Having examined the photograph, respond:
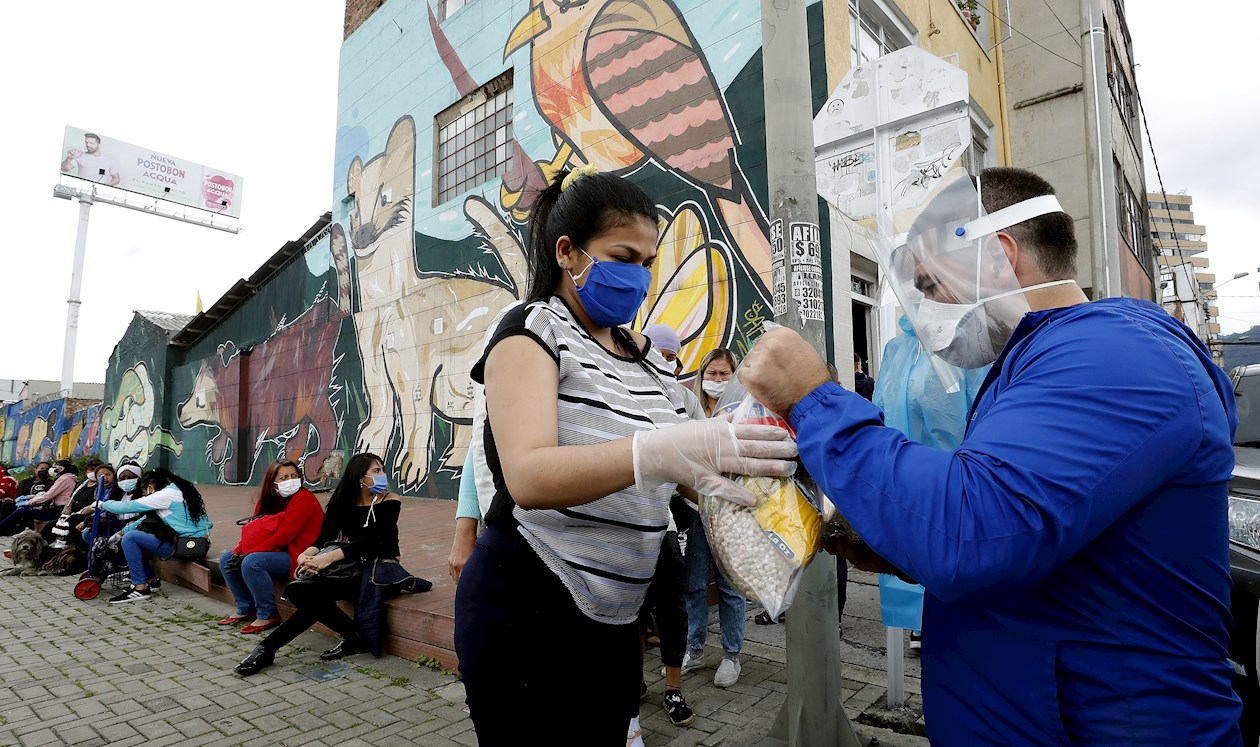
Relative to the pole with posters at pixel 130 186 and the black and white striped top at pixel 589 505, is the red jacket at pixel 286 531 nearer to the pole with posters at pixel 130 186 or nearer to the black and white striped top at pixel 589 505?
the black and white striped top at pixel 589 505

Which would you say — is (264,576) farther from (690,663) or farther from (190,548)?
(690,663)

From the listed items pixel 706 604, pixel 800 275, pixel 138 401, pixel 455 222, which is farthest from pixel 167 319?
pixel 800 275

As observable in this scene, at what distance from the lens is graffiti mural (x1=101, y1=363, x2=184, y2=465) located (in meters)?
19.0

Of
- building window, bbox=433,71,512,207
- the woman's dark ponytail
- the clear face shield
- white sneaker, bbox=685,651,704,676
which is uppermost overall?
building window, bbox=433,71,512,207

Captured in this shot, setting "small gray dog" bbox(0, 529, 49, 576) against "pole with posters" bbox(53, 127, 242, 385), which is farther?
"pole with posters" bbox(53, 127, 242, 385)

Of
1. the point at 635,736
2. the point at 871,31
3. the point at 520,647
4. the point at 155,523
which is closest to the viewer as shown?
the point at 520,647

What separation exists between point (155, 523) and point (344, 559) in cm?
375

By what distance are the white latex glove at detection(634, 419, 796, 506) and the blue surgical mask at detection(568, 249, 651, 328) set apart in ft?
1.56

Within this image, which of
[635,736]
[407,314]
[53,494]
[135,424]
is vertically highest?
[407,314]

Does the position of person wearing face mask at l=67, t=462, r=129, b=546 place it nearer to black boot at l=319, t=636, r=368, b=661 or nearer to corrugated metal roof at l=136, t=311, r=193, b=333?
black boot at l=319, t=636, r=368, b=661

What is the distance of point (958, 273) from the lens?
1.24 m

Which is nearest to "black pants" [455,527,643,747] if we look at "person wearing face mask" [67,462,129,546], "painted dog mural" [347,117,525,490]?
"person wearing face mask" [67,462,129,546]

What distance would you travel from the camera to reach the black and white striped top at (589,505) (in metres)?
1.30

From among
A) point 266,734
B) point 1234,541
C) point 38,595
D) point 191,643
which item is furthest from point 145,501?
point 1234,541
